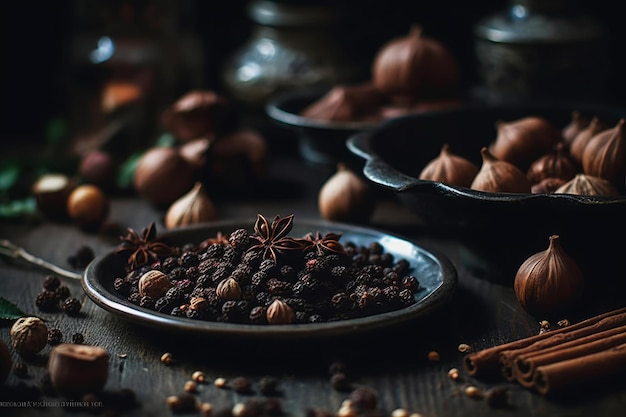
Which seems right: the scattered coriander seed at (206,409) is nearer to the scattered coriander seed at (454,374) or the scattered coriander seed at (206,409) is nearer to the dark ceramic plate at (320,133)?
the scattered coriander seed at (454,374)

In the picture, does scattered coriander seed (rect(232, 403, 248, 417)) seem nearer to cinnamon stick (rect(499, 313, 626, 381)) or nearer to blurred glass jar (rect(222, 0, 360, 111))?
cinnamon stick (rect(499, 313, 626, 381))

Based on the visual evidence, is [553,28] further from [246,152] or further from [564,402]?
[564,402]

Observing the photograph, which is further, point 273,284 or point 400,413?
point 273,284

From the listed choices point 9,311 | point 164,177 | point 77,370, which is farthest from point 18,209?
point 77,370

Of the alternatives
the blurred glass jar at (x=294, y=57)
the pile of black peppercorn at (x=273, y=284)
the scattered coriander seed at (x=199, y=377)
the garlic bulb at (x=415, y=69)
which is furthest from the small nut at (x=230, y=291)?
the blurred glass jar at (x=294, y=57)

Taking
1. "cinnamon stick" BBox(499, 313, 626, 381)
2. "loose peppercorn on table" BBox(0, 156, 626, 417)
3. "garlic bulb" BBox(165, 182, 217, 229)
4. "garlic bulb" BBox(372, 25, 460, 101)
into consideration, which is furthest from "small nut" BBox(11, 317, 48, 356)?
"garlic bulb" BBox(372, 25, 460, 101)

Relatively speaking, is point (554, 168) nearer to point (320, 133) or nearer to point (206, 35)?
point (320, 133)

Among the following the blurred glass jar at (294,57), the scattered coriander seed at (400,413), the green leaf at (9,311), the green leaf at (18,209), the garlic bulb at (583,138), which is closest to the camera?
the scattered coriander seed at (400,413)
